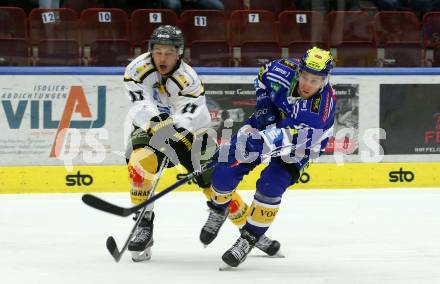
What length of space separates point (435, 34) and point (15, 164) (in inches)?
159

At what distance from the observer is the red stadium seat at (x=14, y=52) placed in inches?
318

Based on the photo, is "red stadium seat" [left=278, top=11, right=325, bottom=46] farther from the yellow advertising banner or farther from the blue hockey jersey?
the blue hockey jersey

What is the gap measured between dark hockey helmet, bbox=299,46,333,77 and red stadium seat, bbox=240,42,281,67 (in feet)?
12.0

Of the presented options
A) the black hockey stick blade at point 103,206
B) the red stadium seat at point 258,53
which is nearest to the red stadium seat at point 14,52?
the red stadium seat at point 258,53

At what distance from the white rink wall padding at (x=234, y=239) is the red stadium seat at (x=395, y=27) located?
179 centimetres

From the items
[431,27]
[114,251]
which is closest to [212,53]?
[431,27]

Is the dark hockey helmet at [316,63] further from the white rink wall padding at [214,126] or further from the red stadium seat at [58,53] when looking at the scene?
the red stadium seat at [58,53]

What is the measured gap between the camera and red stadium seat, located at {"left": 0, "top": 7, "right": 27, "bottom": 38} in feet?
27.4

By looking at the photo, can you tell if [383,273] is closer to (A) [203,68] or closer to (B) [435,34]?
(A) [203,68]

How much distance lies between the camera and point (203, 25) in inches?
345

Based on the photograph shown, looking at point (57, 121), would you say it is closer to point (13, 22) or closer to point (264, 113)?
point (13, 22)

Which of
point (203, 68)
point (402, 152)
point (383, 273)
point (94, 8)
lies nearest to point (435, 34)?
point (402, 152)

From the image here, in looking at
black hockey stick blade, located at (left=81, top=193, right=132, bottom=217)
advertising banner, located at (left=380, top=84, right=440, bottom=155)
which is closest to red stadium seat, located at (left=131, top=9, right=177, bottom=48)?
advertising banner, located at (left=380, top=84, right=440, bottom=155)

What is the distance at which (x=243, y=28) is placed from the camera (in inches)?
348
